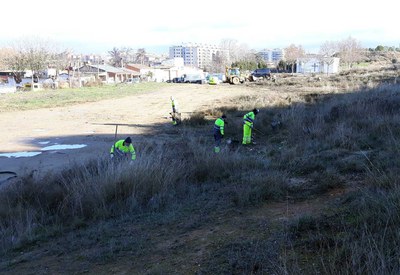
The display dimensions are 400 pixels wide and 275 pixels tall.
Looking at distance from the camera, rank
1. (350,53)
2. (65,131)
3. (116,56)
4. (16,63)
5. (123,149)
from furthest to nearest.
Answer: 1. (116,56)
2. (350,53)
3. (16,63)
4. (65,131)
5. (123,149)

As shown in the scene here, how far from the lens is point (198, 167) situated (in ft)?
27.7

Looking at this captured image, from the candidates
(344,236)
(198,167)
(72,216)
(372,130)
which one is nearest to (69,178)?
(72,216)

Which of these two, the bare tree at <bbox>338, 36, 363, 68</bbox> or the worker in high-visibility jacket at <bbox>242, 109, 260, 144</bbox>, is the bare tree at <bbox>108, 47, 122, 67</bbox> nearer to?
the bare tree at <bbox>338, 36, 363, 68</bbox>

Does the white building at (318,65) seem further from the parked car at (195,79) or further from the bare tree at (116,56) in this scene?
the bare tree at (116,56)

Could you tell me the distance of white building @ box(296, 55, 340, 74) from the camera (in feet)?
285

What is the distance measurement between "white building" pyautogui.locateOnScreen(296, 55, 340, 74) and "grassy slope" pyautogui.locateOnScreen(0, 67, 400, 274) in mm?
81925

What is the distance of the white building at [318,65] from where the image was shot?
86.9 meters

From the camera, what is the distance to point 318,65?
3558 inches

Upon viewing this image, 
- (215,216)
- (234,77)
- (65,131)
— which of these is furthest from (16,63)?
(215,216)

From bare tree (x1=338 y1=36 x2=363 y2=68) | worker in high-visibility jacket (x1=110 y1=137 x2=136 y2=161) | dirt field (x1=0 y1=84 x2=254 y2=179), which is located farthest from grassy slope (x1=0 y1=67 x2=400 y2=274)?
bare tree (x1=338 y1=36 x2=363 y2=68)

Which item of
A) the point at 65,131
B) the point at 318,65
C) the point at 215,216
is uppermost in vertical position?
the point at 318,65

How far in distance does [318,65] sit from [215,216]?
9054 centimetres

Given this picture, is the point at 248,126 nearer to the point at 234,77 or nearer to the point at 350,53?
the point at 234,77

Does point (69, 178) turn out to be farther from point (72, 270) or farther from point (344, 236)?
point (344, 236)
